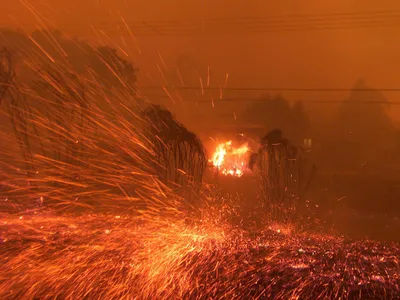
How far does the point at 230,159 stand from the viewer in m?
9.57

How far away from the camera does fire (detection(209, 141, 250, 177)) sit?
936 cm

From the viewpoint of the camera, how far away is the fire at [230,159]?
9.36 m

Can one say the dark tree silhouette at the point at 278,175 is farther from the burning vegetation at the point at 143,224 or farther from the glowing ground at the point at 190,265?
the glowing ground at the point at 190,265

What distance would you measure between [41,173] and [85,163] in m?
1.01

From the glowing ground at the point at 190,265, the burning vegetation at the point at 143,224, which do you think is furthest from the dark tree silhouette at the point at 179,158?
the glowing ground at the point at 190,265

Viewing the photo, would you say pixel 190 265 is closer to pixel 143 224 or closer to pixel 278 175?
pixel 143 224

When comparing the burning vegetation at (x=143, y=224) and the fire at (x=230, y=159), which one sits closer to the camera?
the burning vegetation at (x=143, y=224)

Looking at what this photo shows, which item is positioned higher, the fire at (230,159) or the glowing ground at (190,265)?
the fire at (230,159)

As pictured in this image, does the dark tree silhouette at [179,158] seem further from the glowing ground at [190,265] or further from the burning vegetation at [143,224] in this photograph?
the glowing ground at [190,265]

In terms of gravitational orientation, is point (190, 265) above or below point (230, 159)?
below

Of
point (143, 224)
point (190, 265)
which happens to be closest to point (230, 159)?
point (143, 224)

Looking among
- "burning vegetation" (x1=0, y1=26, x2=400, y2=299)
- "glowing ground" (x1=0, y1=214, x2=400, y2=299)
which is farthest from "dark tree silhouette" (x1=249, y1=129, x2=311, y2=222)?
"glowing ground" (x1=0, y1=214, x2=400, y2=299)

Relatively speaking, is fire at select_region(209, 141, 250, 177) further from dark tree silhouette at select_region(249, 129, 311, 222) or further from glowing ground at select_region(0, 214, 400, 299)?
glowing ground at select_region(0, 214, 400, 299)

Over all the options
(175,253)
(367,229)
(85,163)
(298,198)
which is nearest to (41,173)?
(85,163)
